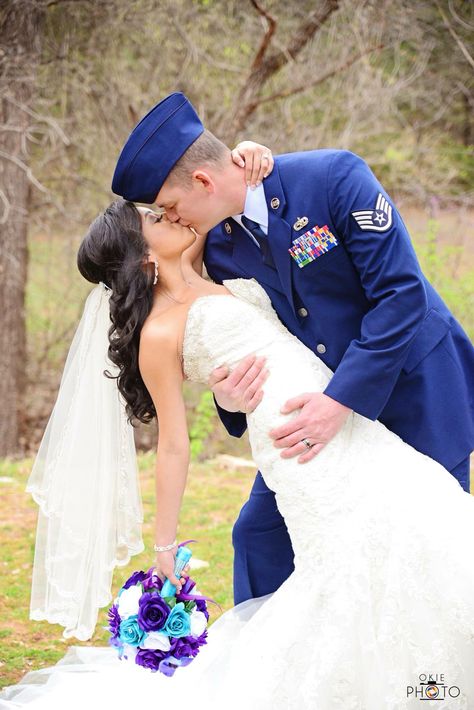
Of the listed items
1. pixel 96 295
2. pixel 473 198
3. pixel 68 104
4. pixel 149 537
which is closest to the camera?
pixel 96 295

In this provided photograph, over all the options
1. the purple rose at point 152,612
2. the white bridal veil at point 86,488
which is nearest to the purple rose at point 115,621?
the purple rose at point 152,612

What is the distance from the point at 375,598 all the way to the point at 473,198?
10150 millimetres

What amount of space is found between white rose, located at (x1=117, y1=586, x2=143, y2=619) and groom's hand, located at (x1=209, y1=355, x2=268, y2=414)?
68 cm

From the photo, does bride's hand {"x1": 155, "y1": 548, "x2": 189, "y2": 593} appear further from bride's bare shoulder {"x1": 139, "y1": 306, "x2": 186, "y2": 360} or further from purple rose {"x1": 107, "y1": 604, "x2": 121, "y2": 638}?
bride's bare shoulder {"x1": 139, "y1": 306, "x2": 186, "y2": 360}

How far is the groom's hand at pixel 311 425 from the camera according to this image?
2797 mm

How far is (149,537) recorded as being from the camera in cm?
564

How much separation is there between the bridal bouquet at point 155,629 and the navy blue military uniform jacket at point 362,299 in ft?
2.81

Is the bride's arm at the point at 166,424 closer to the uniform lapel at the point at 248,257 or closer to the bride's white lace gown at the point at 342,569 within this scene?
the bride's white lace gown at the point at 342,569

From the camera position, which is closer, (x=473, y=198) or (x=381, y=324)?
(x=381, y=324)

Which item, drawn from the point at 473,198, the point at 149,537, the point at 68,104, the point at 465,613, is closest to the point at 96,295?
the point at 465,613

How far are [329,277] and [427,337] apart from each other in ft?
1.22

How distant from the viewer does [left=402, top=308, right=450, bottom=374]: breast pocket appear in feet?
9.67

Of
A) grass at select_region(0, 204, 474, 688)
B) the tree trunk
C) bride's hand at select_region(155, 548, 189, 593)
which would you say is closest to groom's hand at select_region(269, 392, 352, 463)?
bride's hand at select_region(155, 548, 189, 593)

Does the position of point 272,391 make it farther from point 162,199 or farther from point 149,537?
point 149,537
